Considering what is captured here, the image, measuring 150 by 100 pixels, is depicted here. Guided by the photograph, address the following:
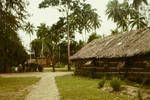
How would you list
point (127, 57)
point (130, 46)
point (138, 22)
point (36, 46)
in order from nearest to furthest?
point (127, 57), point (130, 46), point (138, 22), point (36, 46)

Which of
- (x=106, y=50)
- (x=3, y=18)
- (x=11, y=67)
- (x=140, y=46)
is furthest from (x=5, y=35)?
(x=11, y=67)

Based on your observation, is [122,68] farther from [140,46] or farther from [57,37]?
[57,37]

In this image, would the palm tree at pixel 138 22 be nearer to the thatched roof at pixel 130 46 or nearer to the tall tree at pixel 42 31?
the tall tree at pixel 42 31

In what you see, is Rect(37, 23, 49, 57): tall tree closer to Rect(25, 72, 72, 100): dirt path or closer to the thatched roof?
the thatched roof

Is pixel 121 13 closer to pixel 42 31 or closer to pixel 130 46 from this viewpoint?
pixel 42 31

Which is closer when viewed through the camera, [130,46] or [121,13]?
[130,46]

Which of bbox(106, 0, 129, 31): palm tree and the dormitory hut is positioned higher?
bbox(106, 0, 129, 31): palm tree

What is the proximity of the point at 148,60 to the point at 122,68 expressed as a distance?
3.66m

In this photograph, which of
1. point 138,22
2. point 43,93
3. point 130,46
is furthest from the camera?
point 138,22

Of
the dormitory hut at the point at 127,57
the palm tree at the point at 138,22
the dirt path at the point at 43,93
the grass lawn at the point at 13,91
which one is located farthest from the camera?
the palm tree at the point at 138,22

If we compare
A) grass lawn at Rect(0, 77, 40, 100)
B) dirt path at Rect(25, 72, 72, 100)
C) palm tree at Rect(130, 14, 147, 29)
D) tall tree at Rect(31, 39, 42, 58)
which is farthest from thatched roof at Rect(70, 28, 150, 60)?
tall tree at Rect(31, 39, 42, 58)

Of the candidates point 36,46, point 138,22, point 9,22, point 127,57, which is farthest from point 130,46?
point 36,46

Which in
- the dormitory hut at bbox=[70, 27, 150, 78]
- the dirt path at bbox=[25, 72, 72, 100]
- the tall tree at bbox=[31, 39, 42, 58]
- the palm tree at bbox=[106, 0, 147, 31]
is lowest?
the dirt path at bbox=[25, 72, 72, 100]

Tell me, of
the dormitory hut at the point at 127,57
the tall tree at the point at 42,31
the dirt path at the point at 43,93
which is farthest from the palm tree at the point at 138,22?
the dirt path at the point at 43,93
